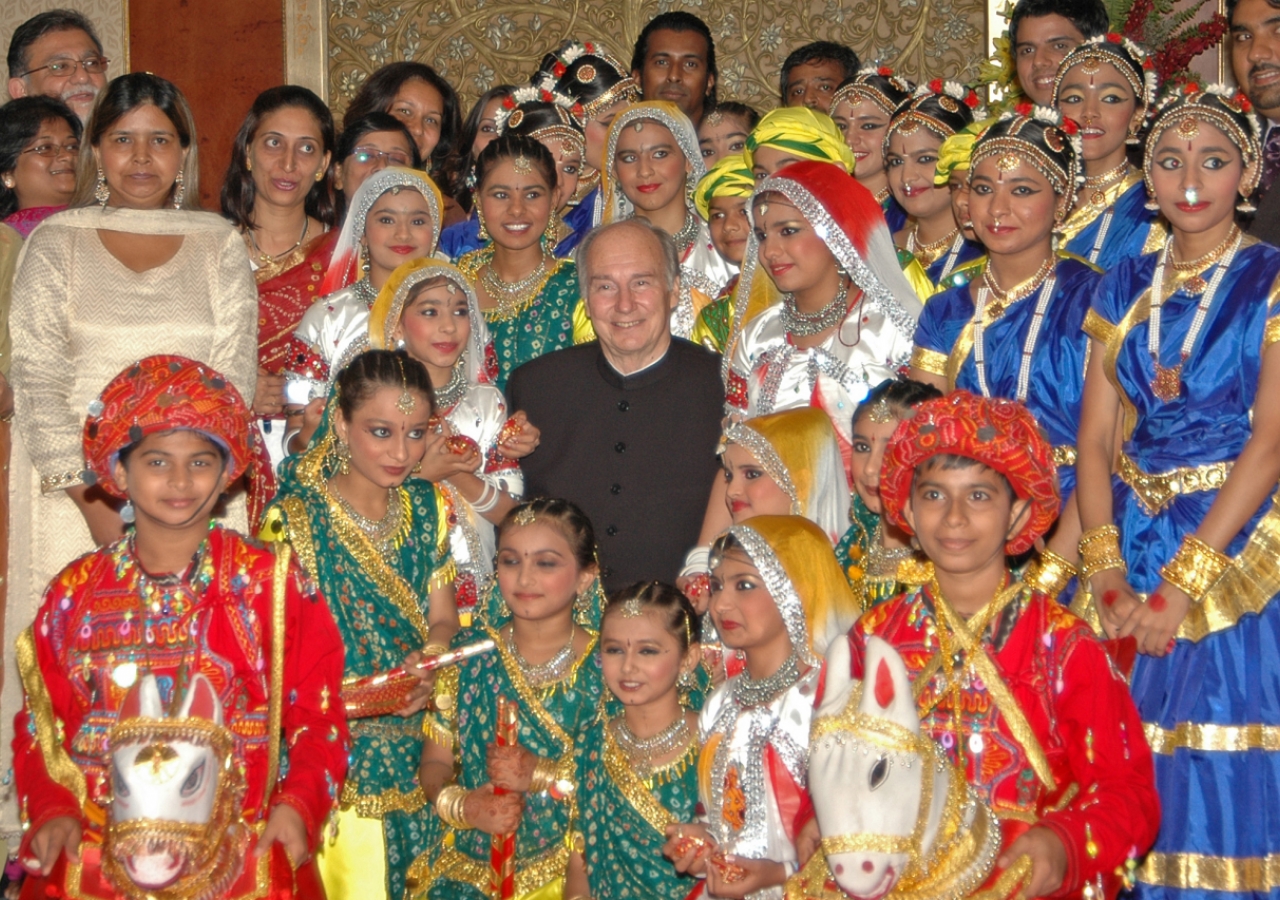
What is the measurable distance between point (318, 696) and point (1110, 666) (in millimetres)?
1623

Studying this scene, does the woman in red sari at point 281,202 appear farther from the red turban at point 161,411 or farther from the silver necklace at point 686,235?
the red turban at point 161,411

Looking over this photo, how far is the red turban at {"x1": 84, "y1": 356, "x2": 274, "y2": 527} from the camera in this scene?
317 centimetres

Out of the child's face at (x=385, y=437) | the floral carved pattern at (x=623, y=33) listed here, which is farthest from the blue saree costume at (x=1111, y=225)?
the floral carved pattern at (x=623, y=33)

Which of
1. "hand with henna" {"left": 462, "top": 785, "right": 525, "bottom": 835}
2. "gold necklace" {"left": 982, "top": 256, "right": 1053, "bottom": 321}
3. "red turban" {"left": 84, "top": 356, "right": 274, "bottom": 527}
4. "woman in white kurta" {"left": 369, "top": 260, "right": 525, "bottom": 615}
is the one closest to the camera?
"red turban" {"left": 84, "top": 356, "right": 274, "bottom": 527}

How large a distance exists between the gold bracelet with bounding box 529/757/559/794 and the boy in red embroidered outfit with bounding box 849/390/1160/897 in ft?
3.35

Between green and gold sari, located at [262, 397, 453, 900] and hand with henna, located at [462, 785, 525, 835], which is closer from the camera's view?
hand with henna, located at [462, 785, 525, 835]

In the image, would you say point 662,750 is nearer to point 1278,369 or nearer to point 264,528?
point 264,528

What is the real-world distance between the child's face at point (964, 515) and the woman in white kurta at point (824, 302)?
128 centimetres

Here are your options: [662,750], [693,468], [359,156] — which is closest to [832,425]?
[693,468]

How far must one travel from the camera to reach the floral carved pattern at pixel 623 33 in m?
7.69

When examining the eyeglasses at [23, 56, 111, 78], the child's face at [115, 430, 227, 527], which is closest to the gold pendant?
the child's face at [115, 430, 227, 527]

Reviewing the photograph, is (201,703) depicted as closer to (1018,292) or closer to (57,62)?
(1018,292)

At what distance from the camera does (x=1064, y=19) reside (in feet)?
17.5

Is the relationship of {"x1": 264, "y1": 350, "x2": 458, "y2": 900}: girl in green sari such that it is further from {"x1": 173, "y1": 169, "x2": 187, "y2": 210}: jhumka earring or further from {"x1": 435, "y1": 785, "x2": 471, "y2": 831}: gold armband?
{"x1": 173, "y1": 169, "x2": 187, "y2": 210}: jhumka earring
